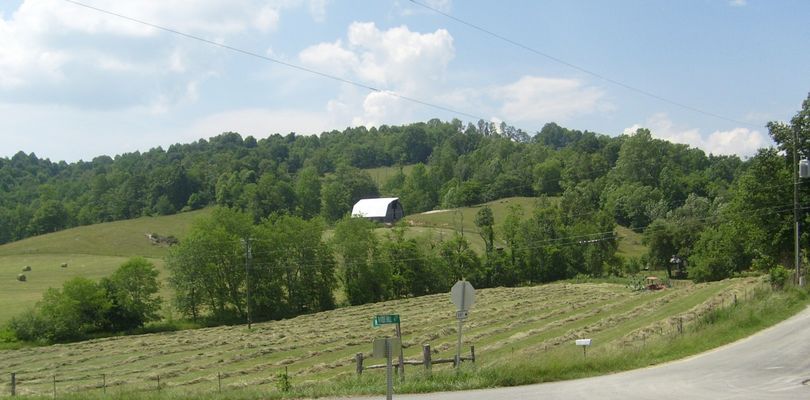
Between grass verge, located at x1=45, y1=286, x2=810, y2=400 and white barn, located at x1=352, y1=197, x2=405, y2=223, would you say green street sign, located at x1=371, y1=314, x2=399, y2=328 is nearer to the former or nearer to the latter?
grass verge, located at x1=45, y1=286, x2=810, y2=400

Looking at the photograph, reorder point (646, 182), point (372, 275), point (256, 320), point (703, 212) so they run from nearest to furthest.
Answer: point (256, 320)
point (372, 275)
point (703, 212)
point (646, 182)

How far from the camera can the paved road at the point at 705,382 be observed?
15.8 m

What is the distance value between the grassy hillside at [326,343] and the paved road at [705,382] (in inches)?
234

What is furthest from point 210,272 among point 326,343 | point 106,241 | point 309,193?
point 309,193

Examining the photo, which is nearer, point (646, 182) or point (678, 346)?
point (678, 346)

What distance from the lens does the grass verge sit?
17.5 metres

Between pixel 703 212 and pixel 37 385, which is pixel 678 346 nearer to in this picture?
pixel 37 385

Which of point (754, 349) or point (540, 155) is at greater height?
point (540, 155)

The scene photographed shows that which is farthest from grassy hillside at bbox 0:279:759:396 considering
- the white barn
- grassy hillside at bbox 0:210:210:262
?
the white barn

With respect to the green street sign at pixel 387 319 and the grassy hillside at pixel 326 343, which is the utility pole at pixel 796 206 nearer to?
the grassy hillside at pixel 326 343

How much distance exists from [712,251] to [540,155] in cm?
10284

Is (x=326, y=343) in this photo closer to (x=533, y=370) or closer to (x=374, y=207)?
(x=533, y=370)

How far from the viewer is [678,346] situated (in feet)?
76.6

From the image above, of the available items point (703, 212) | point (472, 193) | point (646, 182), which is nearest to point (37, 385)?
point (703, 212)
